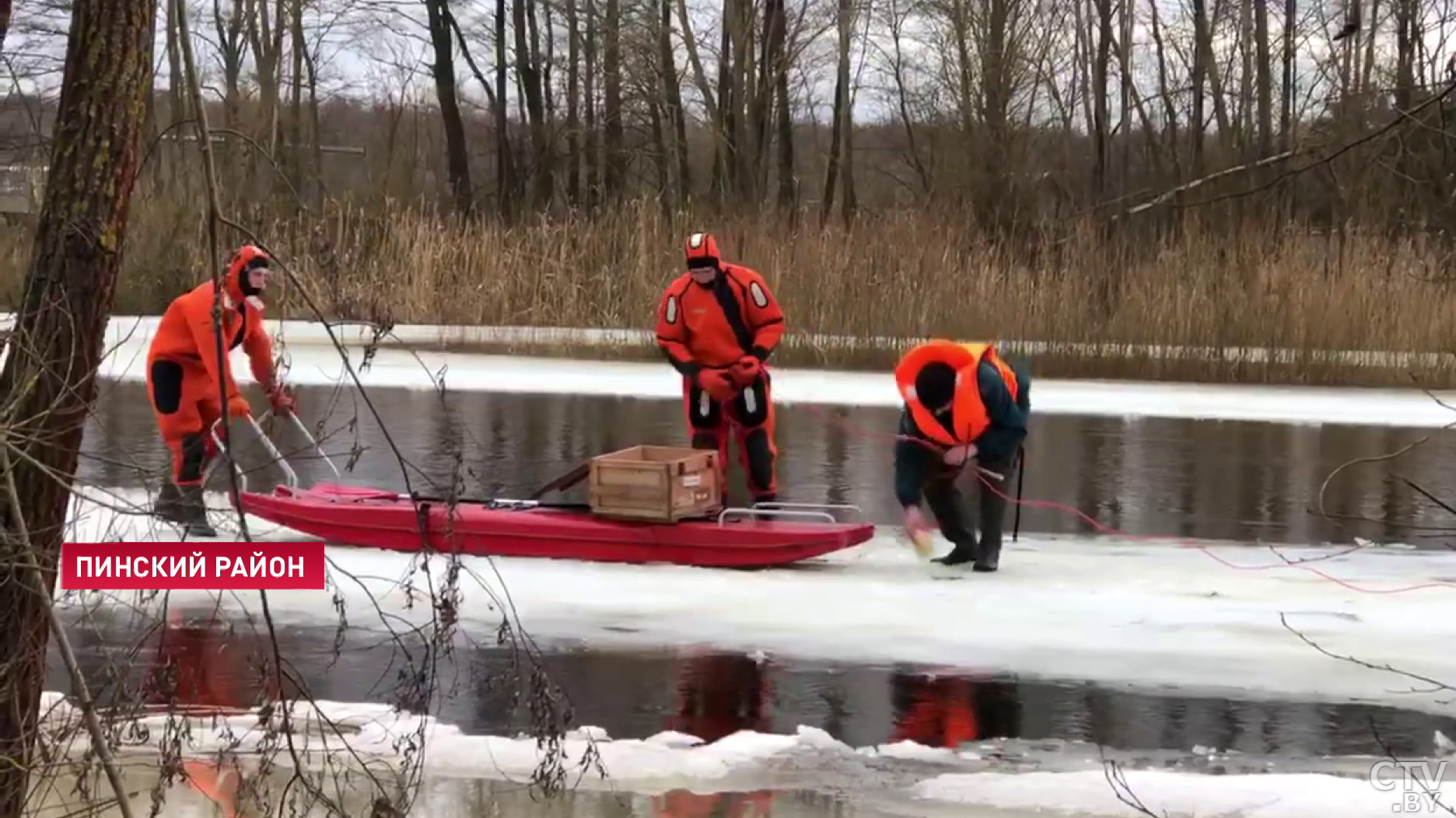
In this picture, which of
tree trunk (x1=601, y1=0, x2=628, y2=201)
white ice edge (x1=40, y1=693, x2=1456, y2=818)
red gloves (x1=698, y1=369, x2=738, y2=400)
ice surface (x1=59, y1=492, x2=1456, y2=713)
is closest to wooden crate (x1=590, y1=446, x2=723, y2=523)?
ice surface (x1=59, y1=492, x2=1456, y2=713)

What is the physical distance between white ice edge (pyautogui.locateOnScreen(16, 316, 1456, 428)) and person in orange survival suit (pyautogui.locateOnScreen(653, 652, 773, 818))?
7.37 metres

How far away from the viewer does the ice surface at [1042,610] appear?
6074 millimetres

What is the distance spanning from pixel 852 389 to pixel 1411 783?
33.4ft

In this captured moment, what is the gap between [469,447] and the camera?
11609 millimetres

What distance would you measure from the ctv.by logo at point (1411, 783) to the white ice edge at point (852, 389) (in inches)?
336

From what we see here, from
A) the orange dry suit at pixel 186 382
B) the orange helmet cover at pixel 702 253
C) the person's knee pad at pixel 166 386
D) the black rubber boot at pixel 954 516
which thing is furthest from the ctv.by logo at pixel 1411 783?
the person's knee pad at pixel 166 386

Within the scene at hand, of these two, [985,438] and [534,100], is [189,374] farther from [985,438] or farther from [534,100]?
[534,100]

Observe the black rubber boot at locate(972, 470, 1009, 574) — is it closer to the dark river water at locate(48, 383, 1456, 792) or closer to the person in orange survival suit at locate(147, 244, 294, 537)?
the dark river water at locate(48, 383, 1456, 792)

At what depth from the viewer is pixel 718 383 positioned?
8.20 m

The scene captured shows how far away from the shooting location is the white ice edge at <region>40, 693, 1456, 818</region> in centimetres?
460

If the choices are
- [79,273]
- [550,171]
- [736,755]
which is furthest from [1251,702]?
[550,171]

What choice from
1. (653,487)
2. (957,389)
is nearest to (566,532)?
(653,487)

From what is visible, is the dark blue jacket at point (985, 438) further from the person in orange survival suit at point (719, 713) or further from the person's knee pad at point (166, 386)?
the person's knee pad at point (166, 386)

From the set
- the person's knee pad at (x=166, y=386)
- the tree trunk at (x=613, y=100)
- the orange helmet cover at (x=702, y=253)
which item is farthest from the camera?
the tree trunk at (x=613, y=100)
